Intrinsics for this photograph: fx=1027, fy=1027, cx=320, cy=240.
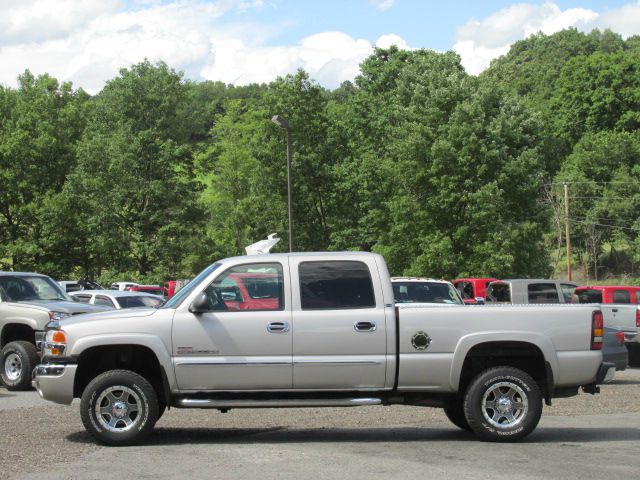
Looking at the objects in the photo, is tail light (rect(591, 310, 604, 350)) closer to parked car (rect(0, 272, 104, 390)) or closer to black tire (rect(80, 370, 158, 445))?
black tire (rect(80, 370, 158, 445))

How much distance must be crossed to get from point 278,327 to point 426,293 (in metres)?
8.70

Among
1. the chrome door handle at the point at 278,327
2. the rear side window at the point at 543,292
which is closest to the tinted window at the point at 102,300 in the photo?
the rear side window at the point at 543,292

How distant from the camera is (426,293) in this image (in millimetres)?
19000

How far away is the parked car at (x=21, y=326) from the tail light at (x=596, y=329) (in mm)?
9863

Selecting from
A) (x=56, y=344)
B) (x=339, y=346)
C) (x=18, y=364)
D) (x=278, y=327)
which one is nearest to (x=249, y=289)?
(x=278, y=327)

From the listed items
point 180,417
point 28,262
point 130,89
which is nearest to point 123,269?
point 28,262

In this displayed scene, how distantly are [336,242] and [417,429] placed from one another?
159ft

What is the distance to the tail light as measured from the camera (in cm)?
1085

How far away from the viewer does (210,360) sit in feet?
34.8

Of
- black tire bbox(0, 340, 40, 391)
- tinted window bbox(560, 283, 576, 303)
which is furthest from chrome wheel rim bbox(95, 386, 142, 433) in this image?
tinted window bbox(560, 283, 576, 303)

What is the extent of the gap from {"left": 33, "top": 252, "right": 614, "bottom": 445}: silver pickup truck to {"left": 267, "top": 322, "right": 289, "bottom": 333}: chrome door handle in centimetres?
1

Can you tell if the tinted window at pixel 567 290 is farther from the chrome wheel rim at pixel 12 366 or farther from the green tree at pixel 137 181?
the green tree at pixel 137 181

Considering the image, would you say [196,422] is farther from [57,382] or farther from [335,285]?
[335,285]

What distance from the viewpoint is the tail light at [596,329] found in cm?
1085
